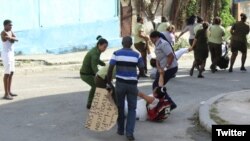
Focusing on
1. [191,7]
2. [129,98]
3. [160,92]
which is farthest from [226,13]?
[129,98]

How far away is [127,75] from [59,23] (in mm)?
11976

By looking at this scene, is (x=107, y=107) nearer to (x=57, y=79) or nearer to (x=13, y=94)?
(x=13, y=94)

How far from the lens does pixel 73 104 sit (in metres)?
10.8

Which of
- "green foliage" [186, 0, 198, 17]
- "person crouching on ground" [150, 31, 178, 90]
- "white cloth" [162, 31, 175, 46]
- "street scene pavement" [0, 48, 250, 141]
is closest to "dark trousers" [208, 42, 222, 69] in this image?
"street scene pavement" [0, 48, 250, 141]

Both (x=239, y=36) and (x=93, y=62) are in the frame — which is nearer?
(x=93, y=62)

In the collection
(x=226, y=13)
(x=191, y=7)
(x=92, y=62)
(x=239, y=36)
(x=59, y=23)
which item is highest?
(x=191, y=7)

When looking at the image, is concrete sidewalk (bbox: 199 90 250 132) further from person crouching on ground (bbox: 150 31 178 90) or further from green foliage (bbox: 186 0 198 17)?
green foliage (bbox: 186 0 198 17)

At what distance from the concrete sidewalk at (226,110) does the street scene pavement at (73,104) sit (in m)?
0.02

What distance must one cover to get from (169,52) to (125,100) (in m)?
1.38

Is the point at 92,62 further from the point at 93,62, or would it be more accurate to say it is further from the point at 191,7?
the point at 191,7

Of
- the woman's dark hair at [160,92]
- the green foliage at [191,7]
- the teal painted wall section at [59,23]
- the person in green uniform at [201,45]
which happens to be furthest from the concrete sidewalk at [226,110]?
the green foliage at [191,7]

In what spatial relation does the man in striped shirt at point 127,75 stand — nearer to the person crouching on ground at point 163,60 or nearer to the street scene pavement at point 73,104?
the street scene pavement at point 73,104

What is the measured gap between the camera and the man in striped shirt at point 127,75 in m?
8.02

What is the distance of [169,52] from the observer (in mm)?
9531
